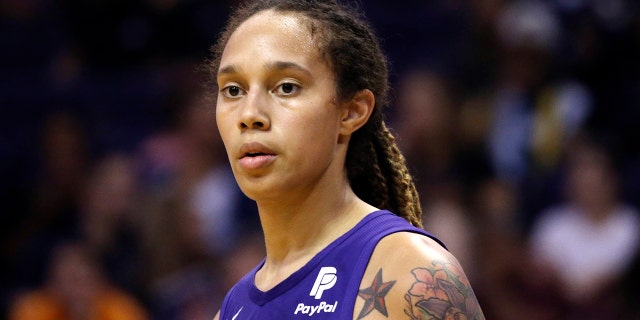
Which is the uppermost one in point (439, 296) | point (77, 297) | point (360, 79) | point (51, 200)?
point (51, 200)

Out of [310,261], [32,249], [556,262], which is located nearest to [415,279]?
[310,261]

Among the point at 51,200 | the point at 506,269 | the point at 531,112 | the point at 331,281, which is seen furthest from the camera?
the point at 51,200

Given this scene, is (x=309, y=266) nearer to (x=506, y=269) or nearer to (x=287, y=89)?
(x=287, y=89)

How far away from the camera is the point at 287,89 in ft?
11.4

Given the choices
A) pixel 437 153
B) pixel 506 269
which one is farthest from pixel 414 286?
pixel 437 153

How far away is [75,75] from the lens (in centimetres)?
974

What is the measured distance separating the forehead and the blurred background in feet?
11.5

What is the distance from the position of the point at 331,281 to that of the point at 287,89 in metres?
0.64

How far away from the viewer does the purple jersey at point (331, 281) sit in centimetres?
325

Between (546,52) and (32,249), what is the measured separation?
4360mm

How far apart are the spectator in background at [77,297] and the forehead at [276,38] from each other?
4.07 m

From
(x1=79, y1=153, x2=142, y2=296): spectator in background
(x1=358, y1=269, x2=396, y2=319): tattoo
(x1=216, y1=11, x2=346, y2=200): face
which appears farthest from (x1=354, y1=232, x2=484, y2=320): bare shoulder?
(x1=79, y1=153, x2=142, y2=296): spectator in background

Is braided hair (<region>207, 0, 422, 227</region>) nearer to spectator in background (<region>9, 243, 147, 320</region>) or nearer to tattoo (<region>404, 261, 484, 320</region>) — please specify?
tattoo (<region>404, 261, 484, 320</region>)

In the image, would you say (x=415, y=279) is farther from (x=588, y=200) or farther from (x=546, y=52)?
(x=546, y=52)
